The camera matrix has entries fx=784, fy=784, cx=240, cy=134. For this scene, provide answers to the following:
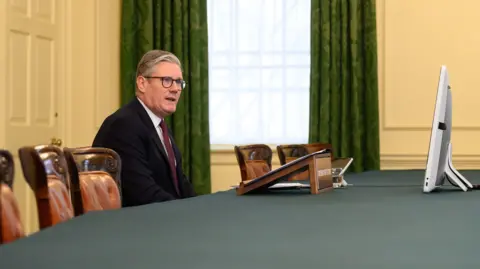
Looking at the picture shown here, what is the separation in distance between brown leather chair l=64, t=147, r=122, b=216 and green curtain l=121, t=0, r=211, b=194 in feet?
10.2

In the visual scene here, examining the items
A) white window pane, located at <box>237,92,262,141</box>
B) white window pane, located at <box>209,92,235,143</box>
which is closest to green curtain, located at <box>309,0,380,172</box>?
white window pane, located at <box>237,92,262,141</box>

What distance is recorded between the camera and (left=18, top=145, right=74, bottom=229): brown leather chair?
Answer: 2000 mm

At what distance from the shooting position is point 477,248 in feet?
4.12

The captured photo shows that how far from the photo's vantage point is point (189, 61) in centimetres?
574

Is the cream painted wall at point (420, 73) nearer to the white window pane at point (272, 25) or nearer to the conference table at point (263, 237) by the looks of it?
the white window pane at point (272, 25)

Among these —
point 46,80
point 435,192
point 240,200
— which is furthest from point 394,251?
point 46,80

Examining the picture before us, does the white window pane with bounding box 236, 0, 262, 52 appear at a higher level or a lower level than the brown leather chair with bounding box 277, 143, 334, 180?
higher

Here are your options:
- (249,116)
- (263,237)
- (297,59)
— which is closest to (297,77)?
(297,59)

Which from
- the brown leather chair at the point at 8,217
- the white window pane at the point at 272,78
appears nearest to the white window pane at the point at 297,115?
the white window pane at the point at 272,78

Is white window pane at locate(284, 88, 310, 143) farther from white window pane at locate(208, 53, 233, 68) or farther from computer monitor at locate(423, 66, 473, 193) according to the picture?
computer monitor at locate(423, 66, 473, 193)

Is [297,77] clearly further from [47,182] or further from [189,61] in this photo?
[47,182]

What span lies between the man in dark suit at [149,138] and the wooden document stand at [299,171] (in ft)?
1.74

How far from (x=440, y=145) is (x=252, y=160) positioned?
51.7 inches

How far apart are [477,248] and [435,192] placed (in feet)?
4.97
